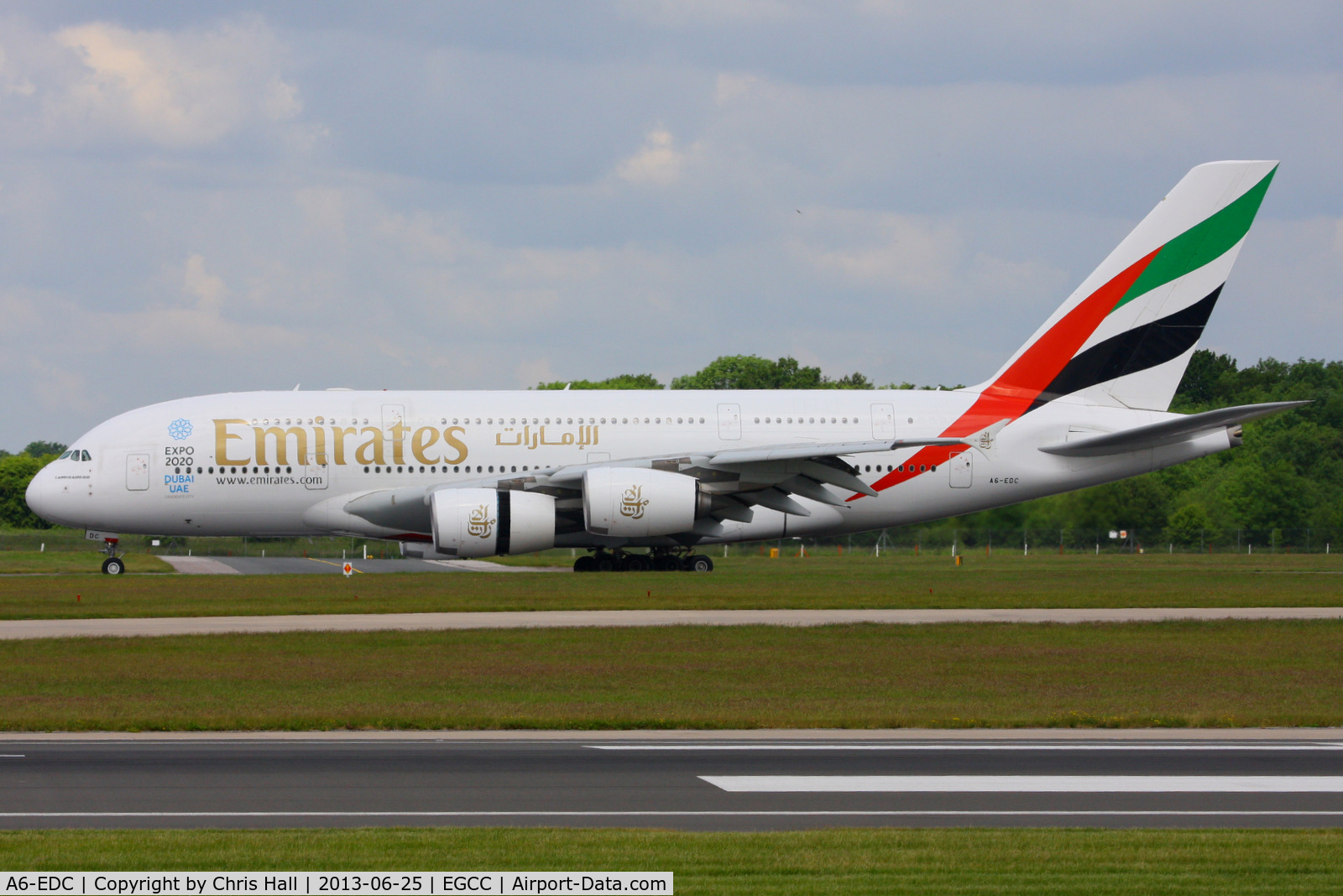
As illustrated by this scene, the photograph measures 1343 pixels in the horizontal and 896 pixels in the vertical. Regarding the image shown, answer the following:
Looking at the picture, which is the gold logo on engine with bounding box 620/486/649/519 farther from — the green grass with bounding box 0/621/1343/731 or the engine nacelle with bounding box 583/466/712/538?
the green grass with bounding box 0/621/1343/731

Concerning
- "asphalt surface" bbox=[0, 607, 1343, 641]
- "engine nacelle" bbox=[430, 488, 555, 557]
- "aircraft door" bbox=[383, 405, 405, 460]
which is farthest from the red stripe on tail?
"aircraft door" bbox=[383, 405, 405, 460]

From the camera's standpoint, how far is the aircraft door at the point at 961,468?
36.9 meters

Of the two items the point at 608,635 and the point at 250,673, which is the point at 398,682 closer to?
the point at 250,673

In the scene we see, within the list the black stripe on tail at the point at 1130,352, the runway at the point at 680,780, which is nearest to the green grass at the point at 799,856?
the runway at the point at 680,780

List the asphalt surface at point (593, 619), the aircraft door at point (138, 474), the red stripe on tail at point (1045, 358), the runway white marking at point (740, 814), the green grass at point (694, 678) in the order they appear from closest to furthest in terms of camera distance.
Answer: the runway white marking at point (740, 814) → the green grass at point (694, 678) → the asphalt surface at point (593, 619) → the aircraft door at point (138, 474) → the red stripe on tail at point (1045, 358)

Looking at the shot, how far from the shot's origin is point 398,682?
1752cm

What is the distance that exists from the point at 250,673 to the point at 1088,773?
35.3 ft

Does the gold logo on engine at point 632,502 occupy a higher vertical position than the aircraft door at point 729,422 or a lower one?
lower

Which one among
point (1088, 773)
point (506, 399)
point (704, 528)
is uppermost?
point (506, 399)

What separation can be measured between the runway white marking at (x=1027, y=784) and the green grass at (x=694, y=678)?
2975mm

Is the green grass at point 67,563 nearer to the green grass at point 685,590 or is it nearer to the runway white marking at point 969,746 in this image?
the green grass at point 685,590

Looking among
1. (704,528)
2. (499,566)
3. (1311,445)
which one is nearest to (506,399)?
(704,528)

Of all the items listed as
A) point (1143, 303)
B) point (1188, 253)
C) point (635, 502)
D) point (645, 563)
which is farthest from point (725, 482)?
point (1188, 253)

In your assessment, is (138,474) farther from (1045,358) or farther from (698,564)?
(1045,358)
